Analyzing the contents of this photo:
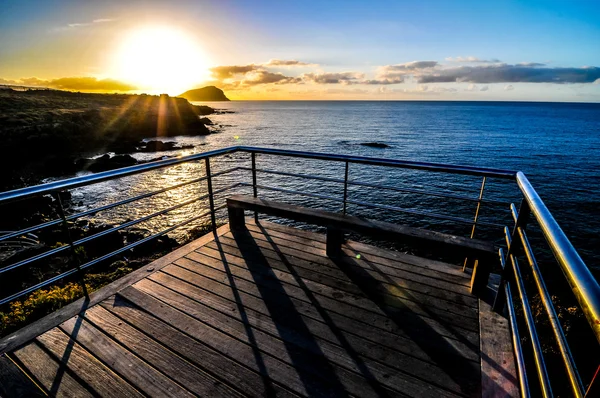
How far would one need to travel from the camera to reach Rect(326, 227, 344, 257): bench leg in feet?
12.1

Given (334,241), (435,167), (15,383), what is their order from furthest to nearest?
(334,241), (435,167), (15,383)

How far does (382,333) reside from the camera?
258 cm

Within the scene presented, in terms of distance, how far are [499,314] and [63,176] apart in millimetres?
24809

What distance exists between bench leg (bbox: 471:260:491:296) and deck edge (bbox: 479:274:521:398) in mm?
97

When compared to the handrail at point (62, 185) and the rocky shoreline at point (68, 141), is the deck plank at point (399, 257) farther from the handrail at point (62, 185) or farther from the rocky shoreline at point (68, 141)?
the rocky shoreline at point (68, 141)

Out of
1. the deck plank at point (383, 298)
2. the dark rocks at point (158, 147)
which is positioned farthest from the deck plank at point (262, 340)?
the dark rocks at point (158, 147)

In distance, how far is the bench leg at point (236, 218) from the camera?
14.6 feet

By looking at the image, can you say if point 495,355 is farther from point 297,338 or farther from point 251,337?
point 251,337

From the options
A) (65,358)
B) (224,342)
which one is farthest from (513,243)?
(65,358)

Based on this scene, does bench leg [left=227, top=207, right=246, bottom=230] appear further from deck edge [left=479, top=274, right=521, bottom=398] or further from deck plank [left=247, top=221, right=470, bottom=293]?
deck edge [left=479, top=274, right=521, bottom=398]

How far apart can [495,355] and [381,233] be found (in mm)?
1440

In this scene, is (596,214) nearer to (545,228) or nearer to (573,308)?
(573,308)

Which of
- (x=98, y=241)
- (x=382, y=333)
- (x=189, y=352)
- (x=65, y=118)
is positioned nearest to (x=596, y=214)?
(x=382, y=333)

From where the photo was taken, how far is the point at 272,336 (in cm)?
255
